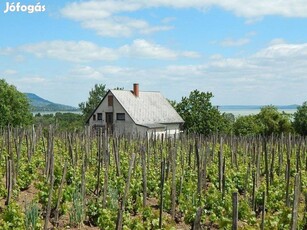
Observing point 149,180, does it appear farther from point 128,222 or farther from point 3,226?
point 3,226

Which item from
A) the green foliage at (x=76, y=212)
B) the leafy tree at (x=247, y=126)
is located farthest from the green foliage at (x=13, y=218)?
the leafy tree at (x=247, y=126)

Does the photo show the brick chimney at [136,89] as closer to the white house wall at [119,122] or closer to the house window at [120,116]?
the white house wall at [119,122]

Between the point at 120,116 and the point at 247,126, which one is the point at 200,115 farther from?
the point at 120,116

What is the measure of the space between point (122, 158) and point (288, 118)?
3800cm

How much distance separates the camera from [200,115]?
46625 millimetres

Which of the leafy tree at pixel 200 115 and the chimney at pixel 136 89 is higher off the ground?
the chimney at pixel 136 89

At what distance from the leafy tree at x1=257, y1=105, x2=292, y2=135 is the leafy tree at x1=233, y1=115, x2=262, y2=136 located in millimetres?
575

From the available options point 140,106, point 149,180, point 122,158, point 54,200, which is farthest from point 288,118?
point 54,200

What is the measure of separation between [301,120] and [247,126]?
5.76 m

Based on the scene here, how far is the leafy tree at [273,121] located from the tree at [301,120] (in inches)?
40.6

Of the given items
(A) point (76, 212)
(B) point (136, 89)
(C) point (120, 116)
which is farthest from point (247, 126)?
(A) point (76, 212)

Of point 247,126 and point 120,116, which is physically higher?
point 120,116

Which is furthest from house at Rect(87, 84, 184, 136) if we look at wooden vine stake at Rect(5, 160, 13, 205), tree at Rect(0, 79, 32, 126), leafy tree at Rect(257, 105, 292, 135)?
wooden vine stake at Rect(5, 160, 13, 205)

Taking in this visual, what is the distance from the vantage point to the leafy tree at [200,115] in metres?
46.1
